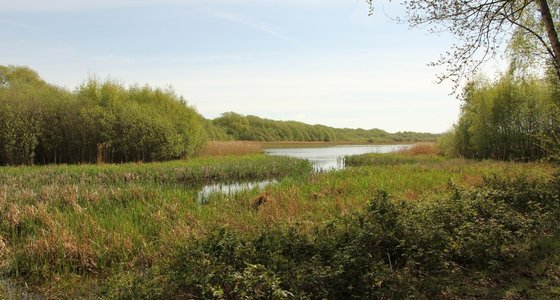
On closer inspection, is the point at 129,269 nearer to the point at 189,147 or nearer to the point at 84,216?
the point at 84,216

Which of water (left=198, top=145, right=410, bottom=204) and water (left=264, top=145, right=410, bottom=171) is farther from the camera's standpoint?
water (left=264, top=145, right=410, bottom=171)

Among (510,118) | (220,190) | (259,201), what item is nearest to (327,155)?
(510,118)

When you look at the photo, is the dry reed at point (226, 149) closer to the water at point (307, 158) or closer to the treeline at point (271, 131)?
the water at point (307, 158)

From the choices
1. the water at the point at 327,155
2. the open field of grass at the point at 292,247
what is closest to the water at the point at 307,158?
the water at the point at 327,155

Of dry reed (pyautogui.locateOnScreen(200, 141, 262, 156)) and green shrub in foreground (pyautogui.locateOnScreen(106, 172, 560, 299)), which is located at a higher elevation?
dry reed (pyautogui.locateOnScreen(200, 141, 262, 156))

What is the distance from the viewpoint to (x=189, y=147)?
101ft

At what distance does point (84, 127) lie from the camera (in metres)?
25.6

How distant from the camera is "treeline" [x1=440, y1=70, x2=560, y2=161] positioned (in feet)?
72.8

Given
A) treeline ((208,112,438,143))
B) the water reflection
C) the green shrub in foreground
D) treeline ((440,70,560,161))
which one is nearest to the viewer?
the green shrub in foreground

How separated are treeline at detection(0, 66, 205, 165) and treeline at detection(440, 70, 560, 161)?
2043 cm

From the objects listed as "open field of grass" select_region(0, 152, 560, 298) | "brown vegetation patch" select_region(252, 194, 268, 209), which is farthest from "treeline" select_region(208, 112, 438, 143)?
"open field of grass" select_region(0, 152, 560, 298)

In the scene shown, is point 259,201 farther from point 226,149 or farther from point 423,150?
point 423,150

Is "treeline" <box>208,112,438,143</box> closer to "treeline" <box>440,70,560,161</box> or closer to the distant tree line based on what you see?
the distant tree line

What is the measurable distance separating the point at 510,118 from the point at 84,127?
88.6 feet
